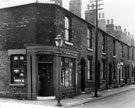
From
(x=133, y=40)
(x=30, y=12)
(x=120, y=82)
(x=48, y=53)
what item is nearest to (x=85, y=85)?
(x=48, y=53)

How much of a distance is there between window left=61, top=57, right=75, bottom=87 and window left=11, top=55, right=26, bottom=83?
2706mm

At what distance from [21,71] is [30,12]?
385 cm

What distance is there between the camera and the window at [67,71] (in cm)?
1770

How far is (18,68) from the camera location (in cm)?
1677

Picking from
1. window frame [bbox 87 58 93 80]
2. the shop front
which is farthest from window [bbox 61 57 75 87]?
window frame [bbox 87 58 93 80]

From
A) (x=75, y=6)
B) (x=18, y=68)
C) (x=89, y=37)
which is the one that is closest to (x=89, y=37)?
(x=89, y=37)

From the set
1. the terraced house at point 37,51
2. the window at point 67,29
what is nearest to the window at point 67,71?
the terraced house at point 37,51

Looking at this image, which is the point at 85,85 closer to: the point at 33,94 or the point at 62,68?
the point at 62,68

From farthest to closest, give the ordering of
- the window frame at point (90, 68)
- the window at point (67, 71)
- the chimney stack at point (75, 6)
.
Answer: the window frame at point (90, 68), the chimney stack at point (75, 6), the window at point (67, 71)

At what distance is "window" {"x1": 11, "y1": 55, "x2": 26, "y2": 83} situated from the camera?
16591mm

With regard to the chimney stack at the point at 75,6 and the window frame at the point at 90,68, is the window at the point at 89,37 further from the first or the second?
the chimney stack at the point at 75,6

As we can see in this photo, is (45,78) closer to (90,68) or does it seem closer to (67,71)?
(67,71)

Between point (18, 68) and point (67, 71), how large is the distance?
3.59 metres

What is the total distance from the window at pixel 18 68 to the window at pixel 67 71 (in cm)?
271
